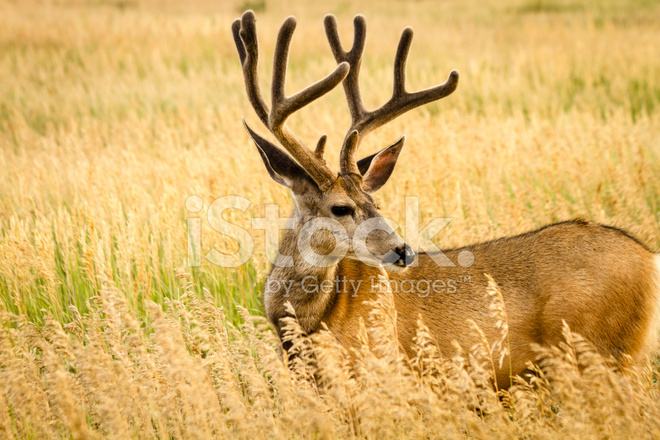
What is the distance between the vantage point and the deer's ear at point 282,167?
3.72 metres

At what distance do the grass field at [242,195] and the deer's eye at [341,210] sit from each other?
2.63 ft

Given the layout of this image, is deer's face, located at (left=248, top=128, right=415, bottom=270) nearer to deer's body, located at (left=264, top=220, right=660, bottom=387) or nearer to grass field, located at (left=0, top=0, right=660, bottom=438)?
deer's body, located at (left=264, top=220, right=660, bottom=387)

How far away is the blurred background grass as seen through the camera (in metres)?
4.92

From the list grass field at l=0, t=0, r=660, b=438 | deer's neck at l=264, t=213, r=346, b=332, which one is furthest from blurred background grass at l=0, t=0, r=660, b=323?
deer's neck at l=264, t=213, r=346, b=332

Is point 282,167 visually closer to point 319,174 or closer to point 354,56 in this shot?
point 319,174

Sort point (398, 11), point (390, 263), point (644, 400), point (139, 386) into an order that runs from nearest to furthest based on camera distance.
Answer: point (644, 400)
point (139, 386)
point (390, 263)
point (398, 11)

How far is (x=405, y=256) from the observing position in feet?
11.5

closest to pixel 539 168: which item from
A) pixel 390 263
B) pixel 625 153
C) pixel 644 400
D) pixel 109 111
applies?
pixel 625 153

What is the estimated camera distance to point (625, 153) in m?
6.65

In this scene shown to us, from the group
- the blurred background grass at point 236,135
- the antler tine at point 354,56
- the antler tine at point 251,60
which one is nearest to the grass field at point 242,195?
the blurred background grass at point 236,135

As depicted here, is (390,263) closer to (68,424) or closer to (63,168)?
(68,424)

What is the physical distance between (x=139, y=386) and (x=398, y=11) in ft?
76.3

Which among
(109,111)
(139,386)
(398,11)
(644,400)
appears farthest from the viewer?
(398,11)

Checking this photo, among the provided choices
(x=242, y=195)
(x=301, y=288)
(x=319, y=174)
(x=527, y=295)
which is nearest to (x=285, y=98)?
(x=319, y=174)
